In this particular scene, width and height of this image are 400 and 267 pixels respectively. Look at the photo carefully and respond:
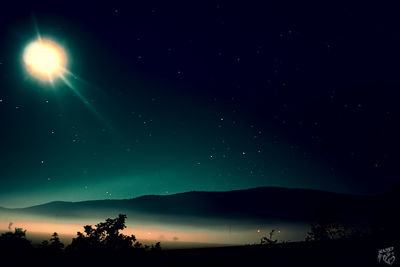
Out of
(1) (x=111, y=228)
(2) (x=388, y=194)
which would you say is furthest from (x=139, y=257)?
(2) (x=388, y=194)

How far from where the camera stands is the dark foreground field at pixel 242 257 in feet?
15.7

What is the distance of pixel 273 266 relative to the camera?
561 cm

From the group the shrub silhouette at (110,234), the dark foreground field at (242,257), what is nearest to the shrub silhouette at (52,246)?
the dark foreground field at (242,257)

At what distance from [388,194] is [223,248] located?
45.2m

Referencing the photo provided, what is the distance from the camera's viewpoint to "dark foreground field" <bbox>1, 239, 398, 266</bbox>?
188 inches

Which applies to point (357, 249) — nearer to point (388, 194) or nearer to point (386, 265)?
point (386, 265)
